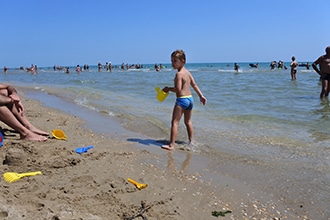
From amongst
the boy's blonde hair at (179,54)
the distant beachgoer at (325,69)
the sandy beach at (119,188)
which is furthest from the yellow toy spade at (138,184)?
the distant beachgoer at (325,69)

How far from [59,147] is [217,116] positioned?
439cm

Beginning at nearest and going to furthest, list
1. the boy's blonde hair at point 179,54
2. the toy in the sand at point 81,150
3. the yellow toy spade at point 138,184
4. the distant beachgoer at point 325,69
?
the yellow toy spade at point 138,184
the toy in the sand at point 81,150
the boy's blonde hair at point 179,54
the distant beachgoer at point 325,69

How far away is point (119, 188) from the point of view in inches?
111

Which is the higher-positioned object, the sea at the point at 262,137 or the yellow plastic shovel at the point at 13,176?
the yellow plastic shovel at the point at 13,176

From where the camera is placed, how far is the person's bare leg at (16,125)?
4215 millimetres

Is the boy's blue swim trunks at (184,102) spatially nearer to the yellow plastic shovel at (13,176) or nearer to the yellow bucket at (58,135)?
the yellow bucket at (58,135)

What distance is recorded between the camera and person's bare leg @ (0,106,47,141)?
4.21 meters

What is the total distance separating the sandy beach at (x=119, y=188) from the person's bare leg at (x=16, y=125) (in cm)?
14

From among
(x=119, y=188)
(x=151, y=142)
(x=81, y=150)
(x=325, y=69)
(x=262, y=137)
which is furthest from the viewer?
(x=325, y=69)

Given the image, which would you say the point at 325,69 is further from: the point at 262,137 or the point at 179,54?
the point at 179,54

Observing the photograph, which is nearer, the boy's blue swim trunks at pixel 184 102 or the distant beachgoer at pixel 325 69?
the boy's blue swim trunks at pixel 184 102

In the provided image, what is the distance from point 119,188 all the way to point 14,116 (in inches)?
103

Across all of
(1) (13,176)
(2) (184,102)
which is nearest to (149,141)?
(2) (184,102)

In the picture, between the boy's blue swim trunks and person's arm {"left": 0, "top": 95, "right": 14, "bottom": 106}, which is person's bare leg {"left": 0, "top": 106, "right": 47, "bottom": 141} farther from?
the boy's blue swim trunks
